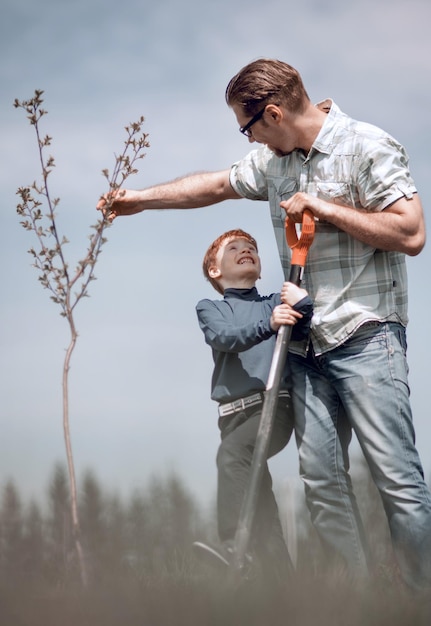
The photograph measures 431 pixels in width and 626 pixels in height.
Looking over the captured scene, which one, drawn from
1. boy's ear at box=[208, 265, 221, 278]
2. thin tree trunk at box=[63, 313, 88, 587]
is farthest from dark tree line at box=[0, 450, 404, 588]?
boy's ear at box=[208, 265, 221, 278]

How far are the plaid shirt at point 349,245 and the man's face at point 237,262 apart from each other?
472mm

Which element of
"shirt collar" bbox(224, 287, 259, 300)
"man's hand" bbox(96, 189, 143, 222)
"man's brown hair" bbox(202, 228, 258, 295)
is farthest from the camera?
"man's brown hair" bbox(202, 228, 258, 295)

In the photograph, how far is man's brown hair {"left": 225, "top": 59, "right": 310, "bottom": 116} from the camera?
3365 mm

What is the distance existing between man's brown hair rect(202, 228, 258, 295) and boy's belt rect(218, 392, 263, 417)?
639 millimetres

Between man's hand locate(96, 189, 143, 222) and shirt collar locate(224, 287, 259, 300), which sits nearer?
man's hand locate(96, 189, 143, 222)

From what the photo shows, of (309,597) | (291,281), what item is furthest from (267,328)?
(309,597)

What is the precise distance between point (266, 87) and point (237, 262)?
0.88 metres

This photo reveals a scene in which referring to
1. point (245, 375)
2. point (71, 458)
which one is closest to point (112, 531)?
point (71, 458)

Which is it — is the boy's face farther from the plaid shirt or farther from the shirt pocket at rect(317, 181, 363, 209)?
the shirt pocket at rect(317, 181, 363, 209)

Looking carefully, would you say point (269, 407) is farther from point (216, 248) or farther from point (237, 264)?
point (216, 248)

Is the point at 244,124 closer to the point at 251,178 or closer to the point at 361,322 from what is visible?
the point at 251,178

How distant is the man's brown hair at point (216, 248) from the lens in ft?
13.1

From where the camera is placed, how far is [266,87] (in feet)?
11.0

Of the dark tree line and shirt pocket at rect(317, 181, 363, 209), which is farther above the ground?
shirt pocket at rect(317, 181, 363, 209)
